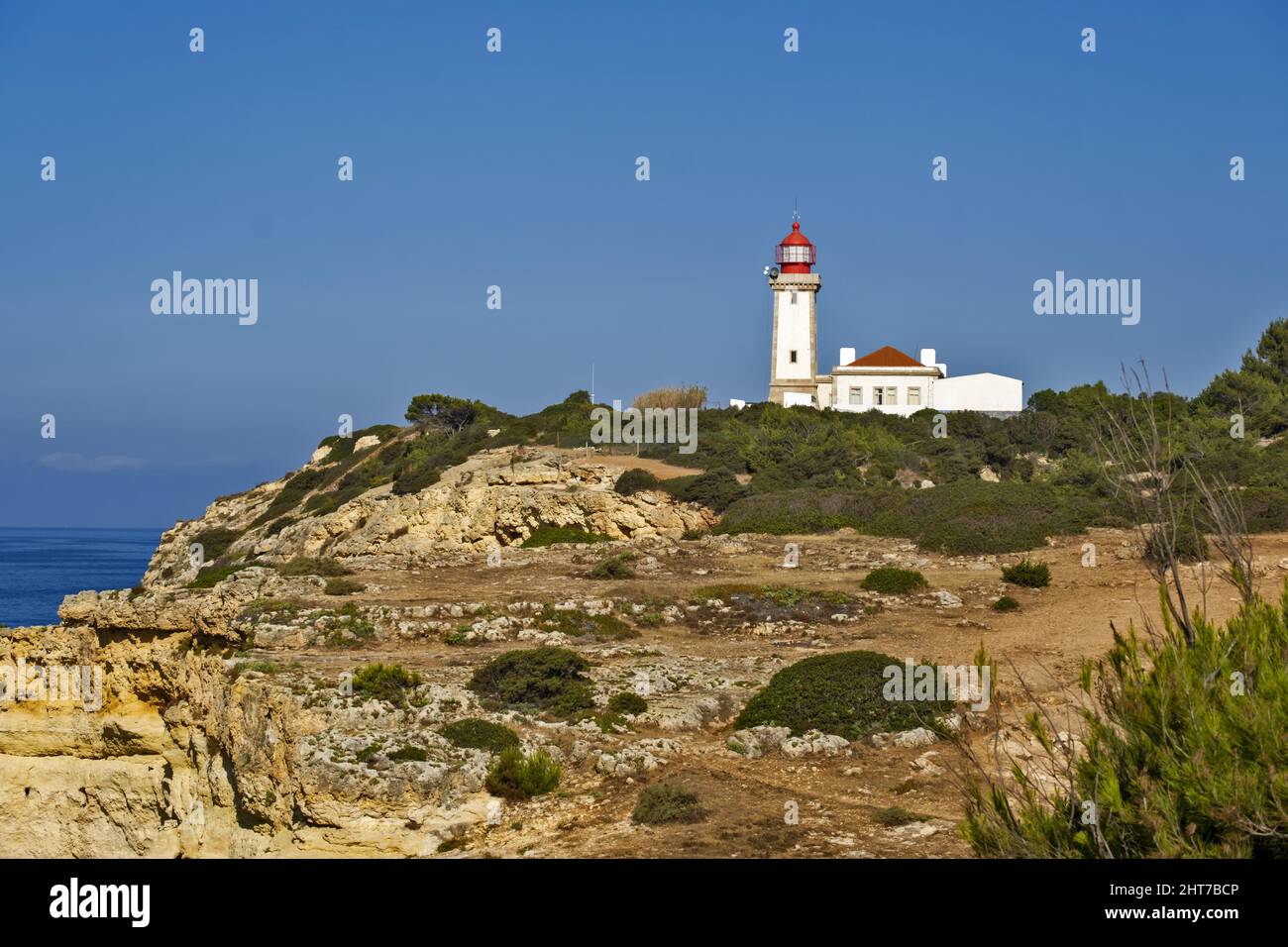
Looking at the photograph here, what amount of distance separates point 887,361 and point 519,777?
4932 centimetres

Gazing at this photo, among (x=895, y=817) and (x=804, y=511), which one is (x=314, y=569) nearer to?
(x=804, y=511)

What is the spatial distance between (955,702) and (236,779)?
8540mm

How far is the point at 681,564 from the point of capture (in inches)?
1211

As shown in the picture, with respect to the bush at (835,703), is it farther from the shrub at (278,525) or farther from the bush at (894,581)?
the shrub at (278,525)

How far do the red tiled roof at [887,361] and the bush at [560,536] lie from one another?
25932mm

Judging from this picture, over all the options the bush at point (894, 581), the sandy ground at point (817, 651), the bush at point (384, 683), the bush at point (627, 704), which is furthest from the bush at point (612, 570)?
the bush at point (627, 704)

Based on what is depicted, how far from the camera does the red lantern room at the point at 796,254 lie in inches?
2482

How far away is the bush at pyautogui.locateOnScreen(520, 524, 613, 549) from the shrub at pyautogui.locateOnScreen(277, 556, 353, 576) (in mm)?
5699

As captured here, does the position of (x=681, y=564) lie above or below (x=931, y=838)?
above

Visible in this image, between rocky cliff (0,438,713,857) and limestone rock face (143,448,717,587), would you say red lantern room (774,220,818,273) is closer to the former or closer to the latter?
limestone rock face (143,448,717,587)
